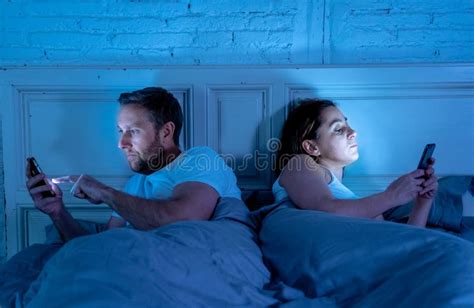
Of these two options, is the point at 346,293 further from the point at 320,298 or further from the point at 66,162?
the point at 66,162

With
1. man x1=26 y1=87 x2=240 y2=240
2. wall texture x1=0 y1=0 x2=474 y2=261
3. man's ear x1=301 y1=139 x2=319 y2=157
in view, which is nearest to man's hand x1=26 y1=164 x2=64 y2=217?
man x1=26 y1=87 x2=240 y2=240

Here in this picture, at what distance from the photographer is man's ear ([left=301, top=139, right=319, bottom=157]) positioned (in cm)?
140

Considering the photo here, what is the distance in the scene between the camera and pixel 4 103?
154 cm

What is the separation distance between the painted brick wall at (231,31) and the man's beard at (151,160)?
44cm

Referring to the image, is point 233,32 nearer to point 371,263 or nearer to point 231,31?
point 231,31

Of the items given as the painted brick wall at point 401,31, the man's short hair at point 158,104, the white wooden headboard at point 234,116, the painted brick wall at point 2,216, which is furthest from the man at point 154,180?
the painted brick wall at point 401,31

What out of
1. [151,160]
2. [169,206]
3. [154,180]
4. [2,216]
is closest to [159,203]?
[169,206]

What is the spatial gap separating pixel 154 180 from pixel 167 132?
0.65 feet

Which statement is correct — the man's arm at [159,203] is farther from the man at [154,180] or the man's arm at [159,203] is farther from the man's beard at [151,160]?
the man's beard at [151,160]

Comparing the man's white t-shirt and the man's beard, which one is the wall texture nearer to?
the man's beard

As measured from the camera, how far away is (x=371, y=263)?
74cm

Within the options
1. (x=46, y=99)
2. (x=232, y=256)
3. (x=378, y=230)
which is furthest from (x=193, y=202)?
(x=46, y=99)

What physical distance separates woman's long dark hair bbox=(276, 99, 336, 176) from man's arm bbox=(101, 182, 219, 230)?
41 cm

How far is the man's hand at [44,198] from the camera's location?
4.17ft
